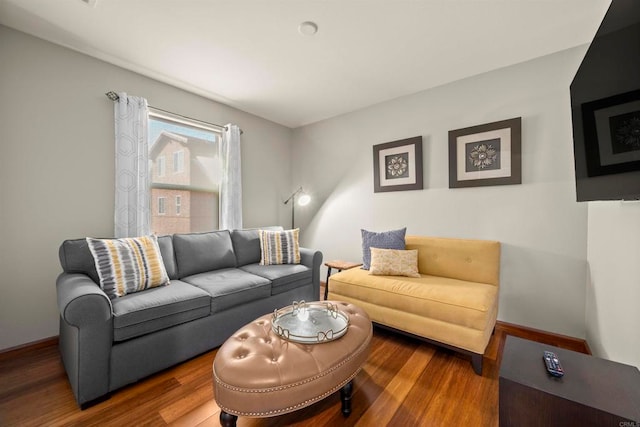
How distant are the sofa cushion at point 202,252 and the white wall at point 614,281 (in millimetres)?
2911

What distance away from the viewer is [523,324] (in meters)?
2.30

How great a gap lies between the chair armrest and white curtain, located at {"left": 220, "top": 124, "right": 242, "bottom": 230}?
1.75m

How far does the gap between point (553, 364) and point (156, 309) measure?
84.8 inches

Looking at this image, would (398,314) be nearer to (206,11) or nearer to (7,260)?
(206,11)

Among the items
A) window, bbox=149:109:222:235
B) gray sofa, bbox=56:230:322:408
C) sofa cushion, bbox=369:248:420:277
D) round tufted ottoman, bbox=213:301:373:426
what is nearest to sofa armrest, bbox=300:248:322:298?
gray sofa, bbox=56:230:322:408

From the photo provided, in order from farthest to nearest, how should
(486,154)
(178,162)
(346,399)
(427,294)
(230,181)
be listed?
(230,181) → (178,162) → (486,154) → (427,294) → (346,399)

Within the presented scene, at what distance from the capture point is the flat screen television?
0.92m

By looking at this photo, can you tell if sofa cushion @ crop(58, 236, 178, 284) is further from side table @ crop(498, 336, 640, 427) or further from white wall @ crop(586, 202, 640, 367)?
white wall @ crop(586, 202, 640, 367)

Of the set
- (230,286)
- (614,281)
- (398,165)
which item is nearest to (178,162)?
(230,286)

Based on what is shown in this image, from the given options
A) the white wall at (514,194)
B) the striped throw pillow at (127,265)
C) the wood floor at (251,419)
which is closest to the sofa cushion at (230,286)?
the striped throw pillow at (127,265)

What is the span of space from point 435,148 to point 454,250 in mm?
1152

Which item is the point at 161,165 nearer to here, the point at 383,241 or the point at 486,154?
the point at 383,241

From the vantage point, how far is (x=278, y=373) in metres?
1.08

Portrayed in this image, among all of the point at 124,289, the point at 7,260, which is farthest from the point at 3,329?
the point at 124,289
